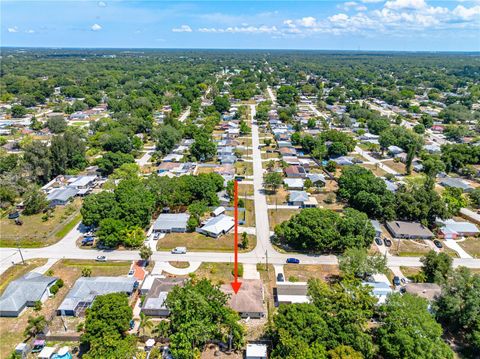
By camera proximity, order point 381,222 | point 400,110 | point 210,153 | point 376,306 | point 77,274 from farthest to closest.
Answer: point 400,110 → point 210,153 → point 381,222 → point 77,274 → point 376,306

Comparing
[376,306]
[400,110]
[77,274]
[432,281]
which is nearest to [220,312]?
[376,306]

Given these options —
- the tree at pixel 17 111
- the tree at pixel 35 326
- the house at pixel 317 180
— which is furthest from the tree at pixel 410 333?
the tree at pixel 17 111

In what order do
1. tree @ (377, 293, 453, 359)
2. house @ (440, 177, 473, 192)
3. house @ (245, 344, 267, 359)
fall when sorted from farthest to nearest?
house @ (440, 177, 473, 192), house @ (245, 344, 267, 359), tree @ (377, 293, 453, 359)

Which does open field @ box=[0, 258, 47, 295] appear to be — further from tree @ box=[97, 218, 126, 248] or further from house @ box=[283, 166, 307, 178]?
house @ box=[283, 166, 307, 178]

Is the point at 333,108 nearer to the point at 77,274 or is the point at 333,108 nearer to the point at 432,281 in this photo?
the point at 432,281

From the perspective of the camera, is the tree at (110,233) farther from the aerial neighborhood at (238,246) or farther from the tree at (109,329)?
the tree at (109,329)

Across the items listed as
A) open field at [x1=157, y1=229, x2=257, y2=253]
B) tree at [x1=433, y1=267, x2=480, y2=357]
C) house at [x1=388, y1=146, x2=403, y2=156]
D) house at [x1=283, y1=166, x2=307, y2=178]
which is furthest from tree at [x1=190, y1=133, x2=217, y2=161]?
tree at [x1=433, y1=267, x2=480, y2=357]
